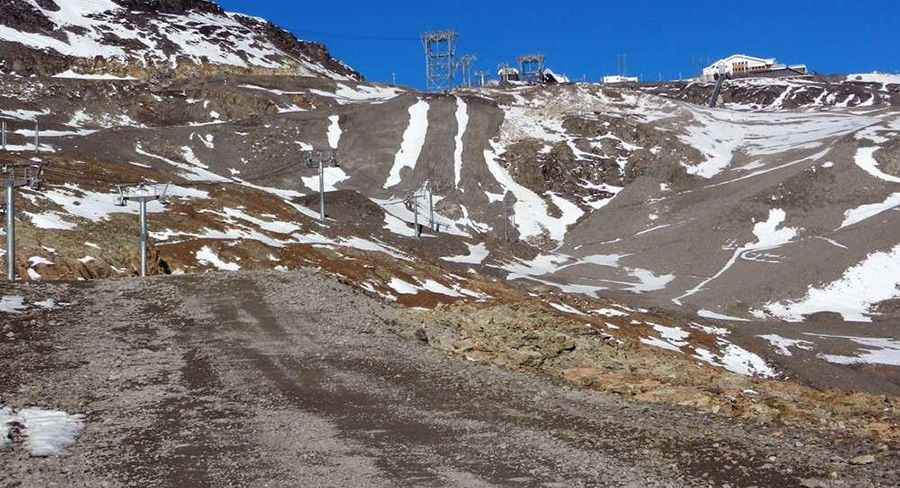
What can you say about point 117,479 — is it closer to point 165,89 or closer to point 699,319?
point 699,319

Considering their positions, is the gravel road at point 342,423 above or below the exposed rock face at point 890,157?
below

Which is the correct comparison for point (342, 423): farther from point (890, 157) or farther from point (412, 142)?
point (890, 157)

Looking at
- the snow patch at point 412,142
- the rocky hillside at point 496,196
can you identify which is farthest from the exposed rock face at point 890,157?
the snow patch at point 412,142

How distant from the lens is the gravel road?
1099 cm

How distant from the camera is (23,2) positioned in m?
198

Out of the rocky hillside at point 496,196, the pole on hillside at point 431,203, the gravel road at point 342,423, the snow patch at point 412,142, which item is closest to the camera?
the gravel road at point 342,423

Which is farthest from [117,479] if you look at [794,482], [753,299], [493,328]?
[753,299]

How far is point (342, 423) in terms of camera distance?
1382 cm

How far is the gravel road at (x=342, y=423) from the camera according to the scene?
1099cm

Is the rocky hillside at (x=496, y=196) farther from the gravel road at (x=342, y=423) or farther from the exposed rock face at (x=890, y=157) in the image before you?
the gravel road at (x=342, y=423)

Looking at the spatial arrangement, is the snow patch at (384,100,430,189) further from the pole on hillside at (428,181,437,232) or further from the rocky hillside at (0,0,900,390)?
the pole on hillside at (428,181,437,232)

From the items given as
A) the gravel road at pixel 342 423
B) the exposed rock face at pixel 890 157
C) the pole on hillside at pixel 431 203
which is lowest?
the gravel road at pixel 342 423

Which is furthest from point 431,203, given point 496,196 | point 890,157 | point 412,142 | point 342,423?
point 342,423

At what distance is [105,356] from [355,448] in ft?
32.5
